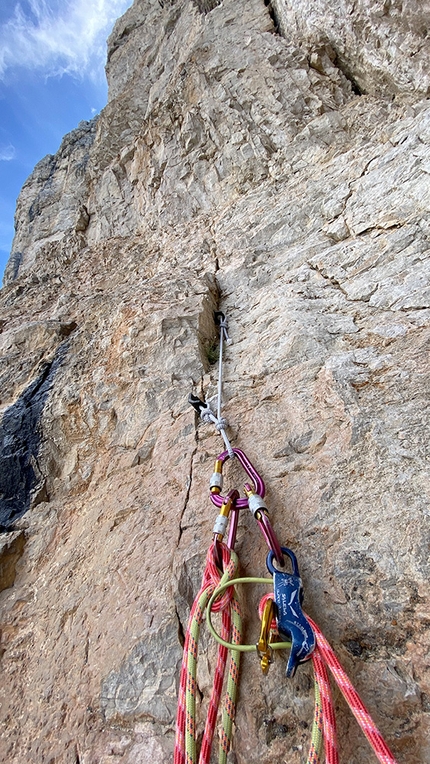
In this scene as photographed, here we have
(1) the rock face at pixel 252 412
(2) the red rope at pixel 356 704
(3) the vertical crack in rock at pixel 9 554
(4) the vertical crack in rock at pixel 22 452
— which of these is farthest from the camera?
(4) the vertical crack in rock at pixel 22 452

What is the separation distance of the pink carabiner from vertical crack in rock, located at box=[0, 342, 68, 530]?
1.58 meters

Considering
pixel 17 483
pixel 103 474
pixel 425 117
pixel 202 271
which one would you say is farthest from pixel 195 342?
pixel 425 117

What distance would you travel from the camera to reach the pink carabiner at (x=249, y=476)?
1546 mm

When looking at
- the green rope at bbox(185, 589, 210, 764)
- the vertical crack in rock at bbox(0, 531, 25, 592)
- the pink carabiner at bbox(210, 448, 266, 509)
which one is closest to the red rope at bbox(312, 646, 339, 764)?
the green rope at bbox(185, 589, 210, 764)

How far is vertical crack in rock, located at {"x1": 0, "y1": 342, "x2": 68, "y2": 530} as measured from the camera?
2.58 metres

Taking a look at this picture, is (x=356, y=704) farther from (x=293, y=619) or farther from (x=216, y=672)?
(x=216, y=672)

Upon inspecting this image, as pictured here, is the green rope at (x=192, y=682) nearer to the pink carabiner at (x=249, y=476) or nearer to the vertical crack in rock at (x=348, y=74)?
the pink carabiner at (x=249, y=476)

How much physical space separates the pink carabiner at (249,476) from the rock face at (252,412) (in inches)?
3.6

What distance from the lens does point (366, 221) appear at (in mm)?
Answer: 2932

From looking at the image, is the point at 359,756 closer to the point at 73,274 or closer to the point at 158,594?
the point at 158,594

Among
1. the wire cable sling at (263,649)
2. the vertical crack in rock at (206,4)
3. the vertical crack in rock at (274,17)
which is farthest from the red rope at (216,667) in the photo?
the vertical crack in rock at (206,4)

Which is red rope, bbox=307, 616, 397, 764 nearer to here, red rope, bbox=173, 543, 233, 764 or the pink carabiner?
red rope, bbox=173, 543, 233, 764

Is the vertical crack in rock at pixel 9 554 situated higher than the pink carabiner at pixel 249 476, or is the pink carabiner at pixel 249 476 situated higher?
the pink carabiner at pixel 249 476

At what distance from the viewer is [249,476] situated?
1.66m
